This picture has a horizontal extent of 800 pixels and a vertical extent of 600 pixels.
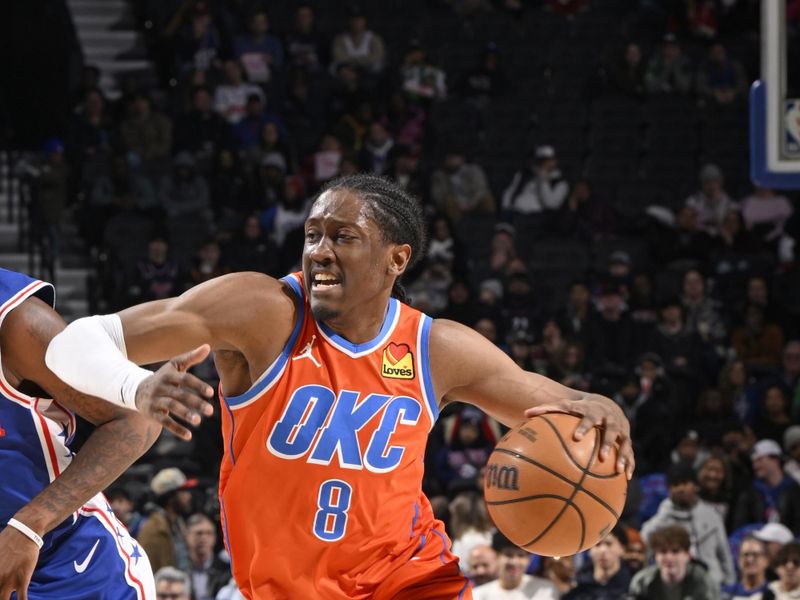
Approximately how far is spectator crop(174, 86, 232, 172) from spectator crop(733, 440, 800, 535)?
6615 mm

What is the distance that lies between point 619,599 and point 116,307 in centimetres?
541

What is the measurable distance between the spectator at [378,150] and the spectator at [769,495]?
5.41 meters

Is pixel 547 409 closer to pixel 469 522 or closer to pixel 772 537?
pixel 469 522

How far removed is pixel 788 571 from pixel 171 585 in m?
3.80

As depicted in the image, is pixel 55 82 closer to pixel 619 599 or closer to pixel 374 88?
pixel 374 88

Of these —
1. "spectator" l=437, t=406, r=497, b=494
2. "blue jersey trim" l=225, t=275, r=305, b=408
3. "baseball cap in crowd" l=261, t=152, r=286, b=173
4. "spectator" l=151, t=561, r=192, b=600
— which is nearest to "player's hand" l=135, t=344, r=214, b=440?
"blue jersey trim" l=225, t=275, r=305, b=408

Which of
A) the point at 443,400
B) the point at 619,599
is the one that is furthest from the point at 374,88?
the point at 443,400

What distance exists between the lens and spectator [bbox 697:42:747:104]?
48.3 feet

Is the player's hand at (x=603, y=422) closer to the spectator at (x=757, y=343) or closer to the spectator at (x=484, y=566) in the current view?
the spectator at (x=484, y=566)

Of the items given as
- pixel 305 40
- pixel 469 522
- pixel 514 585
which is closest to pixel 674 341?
pixel 469 522

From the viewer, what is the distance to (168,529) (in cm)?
908

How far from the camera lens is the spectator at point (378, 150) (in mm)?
13953

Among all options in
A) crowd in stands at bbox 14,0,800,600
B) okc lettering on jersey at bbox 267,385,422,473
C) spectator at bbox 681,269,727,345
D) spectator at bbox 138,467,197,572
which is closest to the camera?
okc lettering on jersey at bbox 267,385,422,473

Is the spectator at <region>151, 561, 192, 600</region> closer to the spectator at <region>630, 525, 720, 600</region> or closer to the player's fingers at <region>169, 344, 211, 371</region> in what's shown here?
the spectator at <region>630, 525, 720, 600</region>
